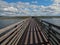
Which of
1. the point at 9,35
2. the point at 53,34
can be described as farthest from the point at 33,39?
the point at 9,35

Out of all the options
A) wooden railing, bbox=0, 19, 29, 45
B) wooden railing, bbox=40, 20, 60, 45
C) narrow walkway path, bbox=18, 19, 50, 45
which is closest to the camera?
wooden railing, bbox=0, 19, 29, 45

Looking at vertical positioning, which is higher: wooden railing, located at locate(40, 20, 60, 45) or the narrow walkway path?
wooden railing, located at locate(40, 20, 60, 45)

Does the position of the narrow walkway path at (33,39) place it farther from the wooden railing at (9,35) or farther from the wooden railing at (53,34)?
the wooden railing at (9,35)

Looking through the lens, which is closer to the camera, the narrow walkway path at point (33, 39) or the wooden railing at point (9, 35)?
the wooden railing at point (9, 35)

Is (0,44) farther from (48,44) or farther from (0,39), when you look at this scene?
(48,44)

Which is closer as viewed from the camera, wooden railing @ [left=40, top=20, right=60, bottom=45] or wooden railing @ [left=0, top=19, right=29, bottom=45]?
wooden railing @ [left=0, top=19, right=29, bottom=45]

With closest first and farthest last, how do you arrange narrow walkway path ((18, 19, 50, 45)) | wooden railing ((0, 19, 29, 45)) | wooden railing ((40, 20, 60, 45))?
1. wooden railing ((0, 19, 29, 45))
2. wooden railing ((40, 20, 60, 45))
3. narrow walkway path ((18, 19, 50, 45))

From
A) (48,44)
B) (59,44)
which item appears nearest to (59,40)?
(59,44)

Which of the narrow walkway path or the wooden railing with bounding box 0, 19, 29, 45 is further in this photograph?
the narrow walkway path

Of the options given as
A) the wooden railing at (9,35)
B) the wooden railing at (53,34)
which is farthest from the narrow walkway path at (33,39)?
the wooden railing at (9,35)

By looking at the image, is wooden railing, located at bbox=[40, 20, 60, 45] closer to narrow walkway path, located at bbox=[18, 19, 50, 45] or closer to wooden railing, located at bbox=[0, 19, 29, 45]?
narrow walkway path, located at bbox=[18, 19, 50, 45]

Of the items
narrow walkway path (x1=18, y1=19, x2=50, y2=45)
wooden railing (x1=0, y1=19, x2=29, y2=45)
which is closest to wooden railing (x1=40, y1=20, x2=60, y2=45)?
narrow walkway path (x1=18, y1=19, x2=50, y2=45)

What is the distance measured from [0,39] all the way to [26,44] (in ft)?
18.4

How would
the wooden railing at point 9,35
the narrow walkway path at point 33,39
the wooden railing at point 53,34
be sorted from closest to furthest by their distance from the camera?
the wooden railing at point 9,35 → the wooden railing at point 53,34 → the narrow walkway path at point 33,39
